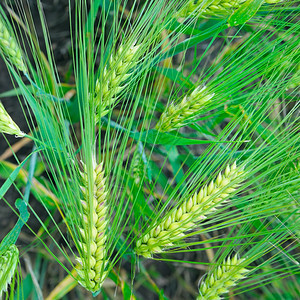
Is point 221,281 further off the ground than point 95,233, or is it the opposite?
point 95,233

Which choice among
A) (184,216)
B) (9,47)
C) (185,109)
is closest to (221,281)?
(184,216)

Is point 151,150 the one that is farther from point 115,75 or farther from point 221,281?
point 221,281

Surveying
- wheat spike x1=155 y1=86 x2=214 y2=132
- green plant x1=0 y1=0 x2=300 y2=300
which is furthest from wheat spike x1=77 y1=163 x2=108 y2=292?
wheat spike x1=155 y1=86 x2=214 y2=132

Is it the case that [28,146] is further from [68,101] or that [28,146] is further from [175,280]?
[175,280]

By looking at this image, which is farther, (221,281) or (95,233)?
(221,281)

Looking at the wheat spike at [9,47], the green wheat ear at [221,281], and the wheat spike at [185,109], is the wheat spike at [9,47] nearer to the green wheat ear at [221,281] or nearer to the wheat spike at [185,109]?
the wheat spike at [185,109]

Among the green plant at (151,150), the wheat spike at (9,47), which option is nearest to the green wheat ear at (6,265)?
the green plant at (151,150)

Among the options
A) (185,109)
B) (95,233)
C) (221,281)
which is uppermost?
(185,109)
